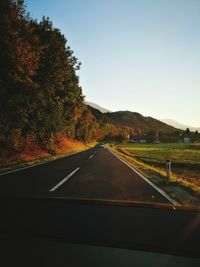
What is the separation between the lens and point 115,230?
16.2 ft

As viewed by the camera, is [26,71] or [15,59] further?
[26,71]

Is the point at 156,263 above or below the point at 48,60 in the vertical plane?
below

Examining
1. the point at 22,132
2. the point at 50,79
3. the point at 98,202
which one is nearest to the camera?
the point at 98,202

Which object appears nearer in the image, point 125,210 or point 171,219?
point 171,219

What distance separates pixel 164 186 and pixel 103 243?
281 inches

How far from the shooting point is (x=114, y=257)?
375cm

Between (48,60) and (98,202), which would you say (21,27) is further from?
(98,202)

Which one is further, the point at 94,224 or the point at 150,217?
the point at 150,217

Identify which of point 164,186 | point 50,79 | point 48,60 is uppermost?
point 48,60

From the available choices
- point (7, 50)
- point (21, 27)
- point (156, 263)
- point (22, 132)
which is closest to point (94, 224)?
point (156, 263)

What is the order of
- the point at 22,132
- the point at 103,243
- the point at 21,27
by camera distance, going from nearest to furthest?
the point at 103,243 < the point at 21,27 < the point at 22,132

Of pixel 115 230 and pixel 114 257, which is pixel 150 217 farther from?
pixel 114 257

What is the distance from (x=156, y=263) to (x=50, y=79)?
22.7 metres

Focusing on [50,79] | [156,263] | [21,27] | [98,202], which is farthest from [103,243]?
[50,79]
